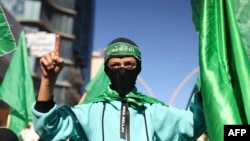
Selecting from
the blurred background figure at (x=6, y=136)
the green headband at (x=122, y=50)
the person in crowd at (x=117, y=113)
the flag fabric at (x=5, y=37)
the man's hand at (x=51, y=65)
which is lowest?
the blurred background figure at (x=6, y=136)

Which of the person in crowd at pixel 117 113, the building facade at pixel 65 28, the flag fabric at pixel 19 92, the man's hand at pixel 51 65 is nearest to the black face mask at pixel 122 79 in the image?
the person in crowd at pixel 117 113

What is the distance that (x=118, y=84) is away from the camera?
253 cm

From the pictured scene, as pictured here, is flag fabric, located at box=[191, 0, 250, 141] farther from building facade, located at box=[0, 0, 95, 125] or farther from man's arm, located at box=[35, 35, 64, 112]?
building facade, located at box=[0, 0, 95, 125]

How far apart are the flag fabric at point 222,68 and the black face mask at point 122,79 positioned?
19.8 inches

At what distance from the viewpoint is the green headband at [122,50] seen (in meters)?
2.52

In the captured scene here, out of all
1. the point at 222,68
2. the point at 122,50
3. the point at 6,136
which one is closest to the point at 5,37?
the point at 6,136

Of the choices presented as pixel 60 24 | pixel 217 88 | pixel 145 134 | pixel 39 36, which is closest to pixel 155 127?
pixel 145 134

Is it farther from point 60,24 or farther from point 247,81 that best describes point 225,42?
point 60,24

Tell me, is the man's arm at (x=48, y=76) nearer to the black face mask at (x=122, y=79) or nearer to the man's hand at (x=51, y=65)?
the man's hand at (x=51, y=65)

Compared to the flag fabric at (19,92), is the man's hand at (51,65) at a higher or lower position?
higher

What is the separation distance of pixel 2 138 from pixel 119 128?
5.13 feet

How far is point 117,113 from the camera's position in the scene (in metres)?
2.42

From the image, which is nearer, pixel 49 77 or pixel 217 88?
pixel 217 88

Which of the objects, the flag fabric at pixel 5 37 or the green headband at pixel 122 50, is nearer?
the green headband at pixel 122 50
